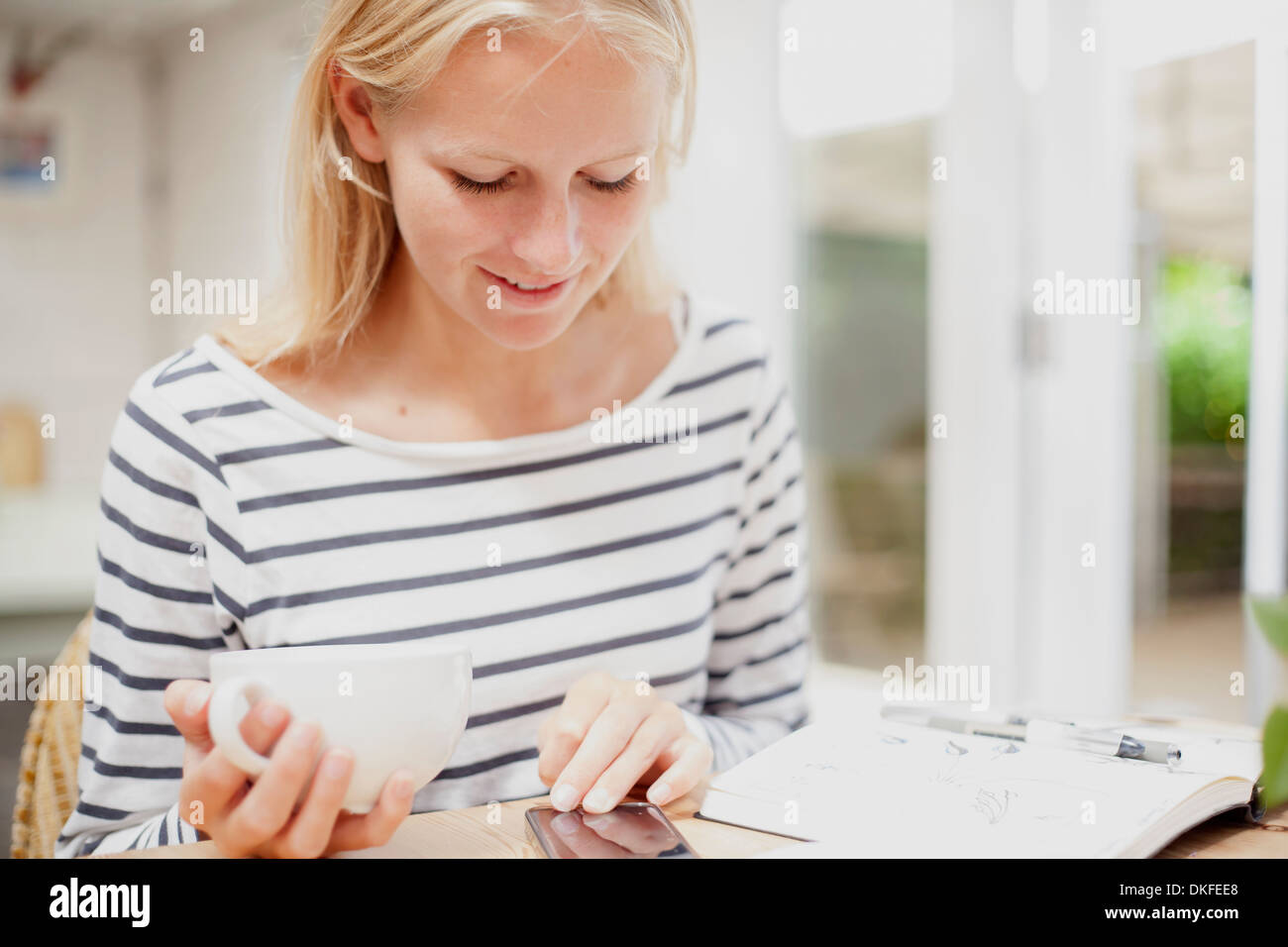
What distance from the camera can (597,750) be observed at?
0.62m

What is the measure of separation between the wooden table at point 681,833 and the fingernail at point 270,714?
0.12 meters

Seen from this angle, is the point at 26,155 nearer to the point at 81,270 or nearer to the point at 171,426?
the point at 81,270

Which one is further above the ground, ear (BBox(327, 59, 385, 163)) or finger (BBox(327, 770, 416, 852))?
ear (BBox(327, 59, 385, 163))

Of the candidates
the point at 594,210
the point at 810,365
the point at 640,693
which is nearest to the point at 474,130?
the point at 594,210

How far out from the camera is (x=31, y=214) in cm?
359

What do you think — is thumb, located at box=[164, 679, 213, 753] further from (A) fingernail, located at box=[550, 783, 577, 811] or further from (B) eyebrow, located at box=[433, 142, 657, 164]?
(B) eyebrow, located at box=[433, 142, 657, 164]

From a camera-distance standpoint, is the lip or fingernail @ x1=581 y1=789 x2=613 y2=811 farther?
the lip

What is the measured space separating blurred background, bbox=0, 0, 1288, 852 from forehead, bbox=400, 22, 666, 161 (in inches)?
10.4

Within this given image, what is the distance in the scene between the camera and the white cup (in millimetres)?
470

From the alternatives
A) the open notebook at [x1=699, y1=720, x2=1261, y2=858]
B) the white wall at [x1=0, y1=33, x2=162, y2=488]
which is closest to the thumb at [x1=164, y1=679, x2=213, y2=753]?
the open notebook at [x1=699, y1=720, x2=1261, y2=858]

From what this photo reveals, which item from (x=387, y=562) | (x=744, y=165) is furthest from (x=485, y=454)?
(x=744, y=165)

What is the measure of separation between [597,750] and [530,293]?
0.33 metres

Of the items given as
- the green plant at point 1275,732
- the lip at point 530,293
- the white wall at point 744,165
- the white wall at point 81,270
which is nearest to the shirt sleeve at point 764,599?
the lip at point 530,293

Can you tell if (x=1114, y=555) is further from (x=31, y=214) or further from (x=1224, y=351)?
(x=31, y=214)
